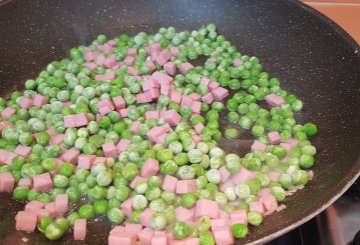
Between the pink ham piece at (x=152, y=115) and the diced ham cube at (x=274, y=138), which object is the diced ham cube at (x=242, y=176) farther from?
the pink ham piece at (x=152, y=115)

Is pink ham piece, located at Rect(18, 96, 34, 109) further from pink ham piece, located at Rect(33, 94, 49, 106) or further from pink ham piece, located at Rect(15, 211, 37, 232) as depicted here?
pink ham piece, located at Rect(15, 211, 37, 232)

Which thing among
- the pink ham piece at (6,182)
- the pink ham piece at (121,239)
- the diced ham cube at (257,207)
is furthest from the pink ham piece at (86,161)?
the diced ham cube at (257,207)

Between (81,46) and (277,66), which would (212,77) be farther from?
(81,46)

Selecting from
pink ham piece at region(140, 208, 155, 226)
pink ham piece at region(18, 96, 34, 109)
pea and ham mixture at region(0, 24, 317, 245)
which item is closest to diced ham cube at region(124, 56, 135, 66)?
pea and ham mixture at region(0, 24, 317, 245)

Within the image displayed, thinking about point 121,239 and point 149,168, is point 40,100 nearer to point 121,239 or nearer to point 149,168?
point 149,168

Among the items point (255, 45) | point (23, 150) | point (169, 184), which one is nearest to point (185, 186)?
point (169, 184)
